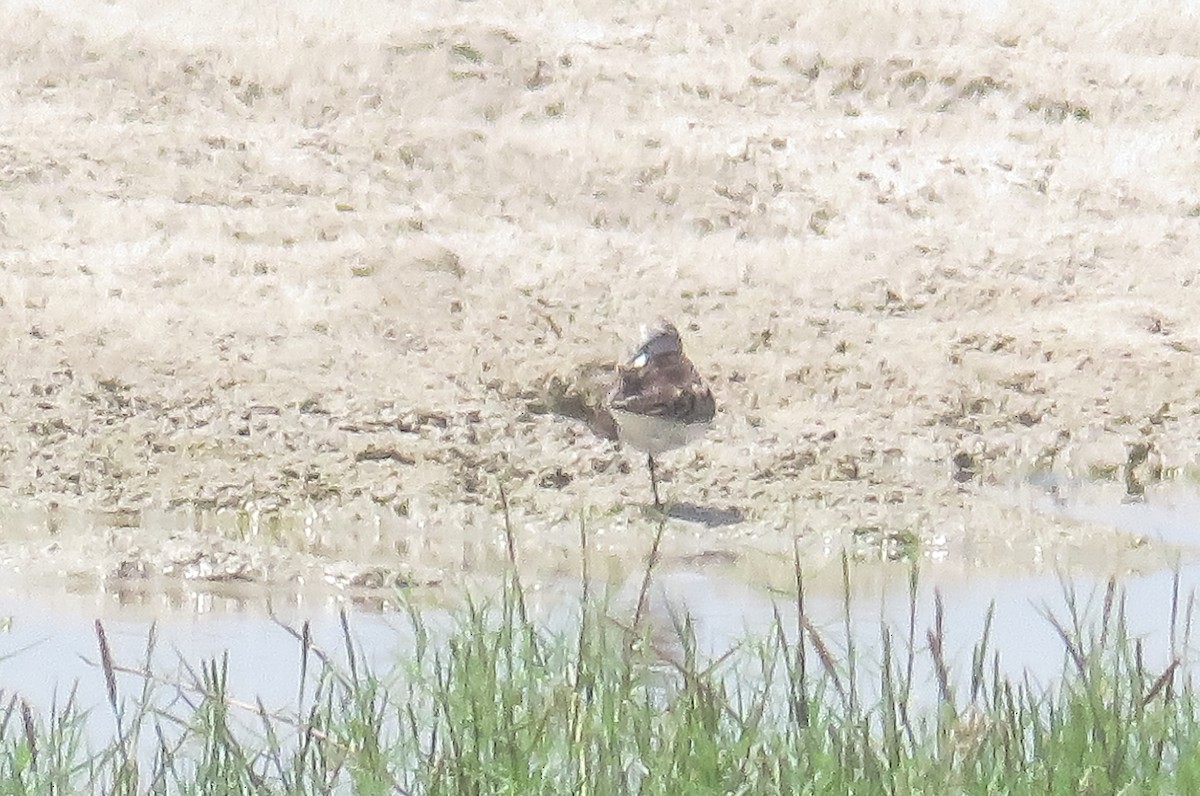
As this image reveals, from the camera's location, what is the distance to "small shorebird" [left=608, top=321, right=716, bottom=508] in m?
5.39

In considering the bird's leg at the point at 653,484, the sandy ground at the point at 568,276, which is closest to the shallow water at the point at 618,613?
the sandy ground at the point at 568,276

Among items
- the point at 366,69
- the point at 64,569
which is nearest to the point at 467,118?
the point at 366,69

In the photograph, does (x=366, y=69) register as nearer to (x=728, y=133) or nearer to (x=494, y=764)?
(x=728, y=133)

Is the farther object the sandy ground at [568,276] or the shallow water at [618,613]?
the sandy ground at [568,276]

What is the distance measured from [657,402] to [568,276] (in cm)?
156

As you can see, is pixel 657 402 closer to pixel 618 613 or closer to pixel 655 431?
pixel 655 431

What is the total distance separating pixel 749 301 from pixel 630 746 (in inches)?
166

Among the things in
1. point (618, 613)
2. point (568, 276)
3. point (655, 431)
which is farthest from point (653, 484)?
point (618, 613)

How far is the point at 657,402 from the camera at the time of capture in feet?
17.7

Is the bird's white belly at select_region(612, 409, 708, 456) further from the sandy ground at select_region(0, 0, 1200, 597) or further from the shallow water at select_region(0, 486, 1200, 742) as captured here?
the shallow water at select_region(0, 486, 1200, 742)

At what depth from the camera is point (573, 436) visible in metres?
5.88

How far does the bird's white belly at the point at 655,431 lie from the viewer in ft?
17.7

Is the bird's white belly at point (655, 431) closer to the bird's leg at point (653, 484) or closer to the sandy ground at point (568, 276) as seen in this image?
the bird's leg at point (653, 484)

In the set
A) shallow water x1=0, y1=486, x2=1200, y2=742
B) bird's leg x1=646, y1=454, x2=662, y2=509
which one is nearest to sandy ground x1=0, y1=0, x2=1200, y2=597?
bird's leg x1=646, y1=454, x2=662, y2=509
